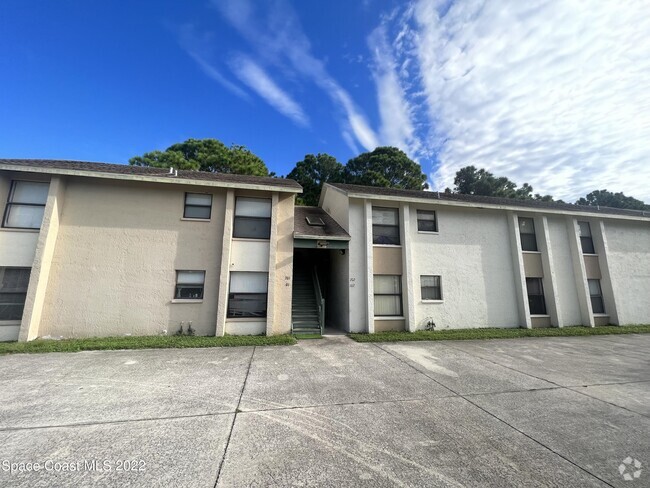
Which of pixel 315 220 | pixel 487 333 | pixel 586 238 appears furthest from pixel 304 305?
pixel 586 238

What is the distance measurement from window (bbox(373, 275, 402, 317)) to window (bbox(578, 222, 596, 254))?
10847 mm

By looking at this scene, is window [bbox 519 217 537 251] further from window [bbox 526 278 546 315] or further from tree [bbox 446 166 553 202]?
tree [bbox 446 166 553 202]

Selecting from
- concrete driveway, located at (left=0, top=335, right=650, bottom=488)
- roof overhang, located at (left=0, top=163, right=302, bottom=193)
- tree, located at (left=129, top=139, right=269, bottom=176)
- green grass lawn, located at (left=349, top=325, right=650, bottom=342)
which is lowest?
concrete driveway, located at (left=0, top=335, right=650, bottom=488)

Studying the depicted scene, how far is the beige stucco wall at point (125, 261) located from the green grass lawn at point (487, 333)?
21.4 ft

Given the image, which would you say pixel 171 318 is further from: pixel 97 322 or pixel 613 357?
pixel 613 357

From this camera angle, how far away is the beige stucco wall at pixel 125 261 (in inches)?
352

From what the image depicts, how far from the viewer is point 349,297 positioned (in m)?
11.0

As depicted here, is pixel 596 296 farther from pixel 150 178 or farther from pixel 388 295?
pixel 150 178

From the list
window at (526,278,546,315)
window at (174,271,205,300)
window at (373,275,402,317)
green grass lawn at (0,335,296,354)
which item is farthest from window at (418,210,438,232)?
window at (174,271,205,300)

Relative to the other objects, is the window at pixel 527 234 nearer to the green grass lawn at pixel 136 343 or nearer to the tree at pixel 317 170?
the green grass lawn at pixel 136 343

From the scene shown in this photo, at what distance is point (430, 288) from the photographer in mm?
11844

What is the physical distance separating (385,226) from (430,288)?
350 cm

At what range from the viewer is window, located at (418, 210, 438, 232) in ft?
40.6

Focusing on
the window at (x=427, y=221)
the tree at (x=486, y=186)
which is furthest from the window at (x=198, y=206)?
the tree at (x=486, y=186)
